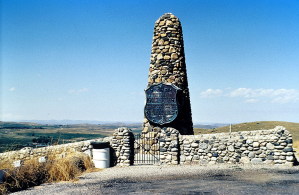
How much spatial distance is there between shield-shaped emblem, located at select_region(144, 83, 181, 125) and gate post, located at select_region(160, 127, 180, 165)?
1375mm

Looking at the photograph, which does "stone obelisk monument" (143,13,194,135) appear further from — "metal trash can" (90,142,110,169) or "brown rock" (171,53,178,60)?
→ "metal trash can" (90,142,110,169)

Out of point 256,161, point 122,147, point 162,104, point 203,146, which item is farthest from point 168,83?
point 256,161

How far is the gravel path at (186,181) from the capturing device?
24.6 feet

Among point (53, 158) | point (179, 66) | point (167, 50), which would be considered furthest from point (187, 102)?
point (53, 158)

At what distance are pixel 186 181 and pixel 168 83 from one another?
6.18 metres

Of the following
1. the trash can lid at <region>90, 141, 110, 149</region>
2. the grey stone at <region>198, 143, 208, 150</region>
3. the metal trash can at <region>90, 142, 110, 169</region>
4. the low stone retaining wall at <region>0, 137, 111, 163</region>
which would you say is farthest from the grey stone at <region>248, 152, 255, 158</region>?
the low stone retaining wall at <region>0, 137, 111, 163</region>

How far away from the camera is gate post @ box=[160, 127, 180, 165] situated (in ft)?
39.0

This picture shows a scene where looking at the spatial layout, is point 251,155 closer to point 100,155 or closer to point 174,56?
point 100,155

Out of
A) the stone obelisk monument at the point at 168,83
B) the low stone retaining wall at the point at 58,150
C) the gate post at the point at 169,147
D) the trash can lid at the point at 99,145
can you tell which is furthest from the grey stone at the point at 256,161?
the low stone retaining wall at the point at 58,150

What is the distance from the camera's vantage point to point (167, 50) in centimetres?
1475

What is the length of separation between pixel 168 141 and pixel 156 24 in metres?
6.68

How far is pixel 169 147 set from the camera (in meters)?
12.0

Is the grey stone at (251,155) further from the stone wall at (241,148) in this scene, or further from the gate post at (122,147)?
the gate post at (122,147)

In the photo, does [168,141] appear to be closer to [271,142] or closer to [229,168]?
[229,168]
